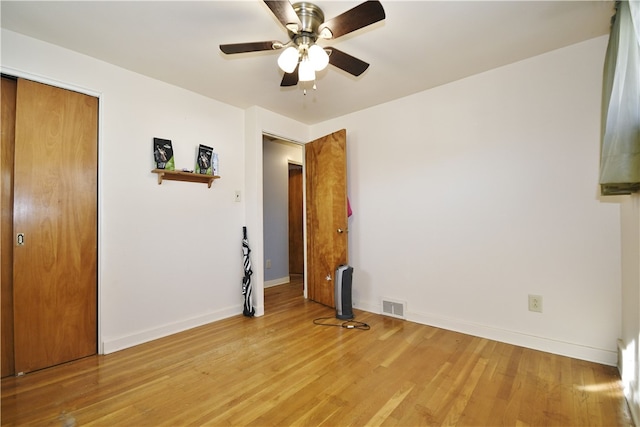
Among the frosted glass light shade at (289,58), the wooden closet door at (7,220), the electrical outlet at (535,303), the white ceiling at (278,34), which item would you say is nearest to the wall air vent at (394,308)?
the electrical outlet at (535,303)

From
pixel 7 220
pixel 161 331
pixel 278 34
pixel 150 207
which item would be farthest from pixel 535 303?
pixel 7 220

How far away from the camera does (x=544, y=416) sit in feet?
4.78

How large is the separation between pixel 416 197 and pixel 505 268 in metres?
0.98

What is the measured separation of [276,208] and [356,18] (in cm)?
352

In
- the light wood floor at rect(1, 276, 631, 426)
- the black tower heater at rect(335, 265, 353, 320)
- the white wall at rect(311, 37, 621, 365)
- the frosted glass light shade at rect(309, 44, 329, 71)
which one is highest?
the frosted glass light shade at rect(309, 44, 329, 71)

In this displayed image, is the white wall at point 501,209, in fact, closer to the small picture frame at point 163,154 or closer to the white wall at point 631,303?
the white wall at point 631,303

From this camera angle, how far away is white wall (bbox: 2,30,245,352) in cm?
221

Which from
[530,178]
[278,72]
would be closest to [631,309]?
[530,178]

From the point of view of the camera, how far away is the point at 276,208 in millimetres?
4684

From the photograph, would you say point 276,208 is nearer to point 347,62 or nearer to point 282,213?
point 282,213

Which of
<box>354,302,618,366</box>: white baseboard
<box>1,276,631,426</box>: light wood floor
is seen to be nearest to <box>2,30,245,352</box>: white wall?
<box>1,276,631,426</box>: light wood floor

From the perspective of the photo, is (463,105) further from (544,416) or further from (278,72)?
(544,416)

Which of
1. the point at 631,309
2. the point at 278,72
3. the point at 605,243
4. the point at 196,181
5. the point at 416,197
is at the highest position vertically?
the point at 278,72

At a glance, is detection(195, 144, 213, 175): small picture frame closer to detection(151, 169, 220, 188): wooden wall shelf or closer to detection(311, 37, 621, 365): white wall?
detection(151, 169, 220, 188): wooden wall shelf
